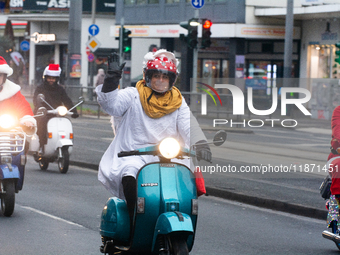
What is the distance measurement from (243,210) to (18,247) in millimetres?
3358

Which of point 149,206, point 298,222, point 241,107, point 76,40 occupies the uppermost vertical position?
point 76,40

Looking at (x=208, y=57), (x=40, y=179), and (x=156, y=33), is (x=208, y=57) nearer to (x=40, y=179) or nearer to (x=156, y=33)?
(x=156, y=33)

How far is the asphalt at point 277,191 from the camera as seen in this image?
8.22 metres

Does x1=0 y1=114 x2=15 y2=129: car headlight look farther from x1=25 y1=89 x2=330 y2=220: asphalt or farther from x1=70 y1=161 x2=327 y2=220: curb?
x1=70 y1=161 x2=327 y2=220: curb

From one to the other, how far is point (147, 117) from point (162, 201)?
73cm

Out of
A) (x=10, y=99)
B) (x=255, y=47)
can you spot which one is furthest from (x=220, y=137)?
(x=255, y=47)

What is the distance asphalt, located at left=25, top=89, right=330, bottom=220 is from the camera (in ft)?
27.0

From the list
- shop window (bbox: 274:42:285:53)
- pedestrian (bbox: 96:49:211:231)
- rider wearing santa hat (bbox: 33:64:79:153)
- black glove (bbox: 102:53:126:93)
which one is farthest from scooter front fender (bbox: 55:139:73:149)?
shop window (bbox: 274:42:285:53)

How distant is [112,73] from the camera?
4645mm

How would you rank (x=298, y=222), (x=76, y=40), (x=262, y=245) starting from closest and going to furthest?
(x=262, y=245) < (x=298, y=222) < (x=76, y=40)

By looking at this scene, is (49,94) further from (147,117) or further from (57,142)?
(147,117)

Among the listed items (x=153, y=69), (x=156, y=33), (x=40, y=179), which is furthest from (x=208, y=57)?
(x=153, y=69)

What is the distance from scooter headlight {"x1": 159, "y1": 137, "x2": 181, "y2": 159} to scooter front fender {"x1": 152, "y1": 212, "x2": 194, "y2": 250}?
0.42 m

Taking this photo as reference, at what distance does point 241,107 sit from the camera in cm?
744
